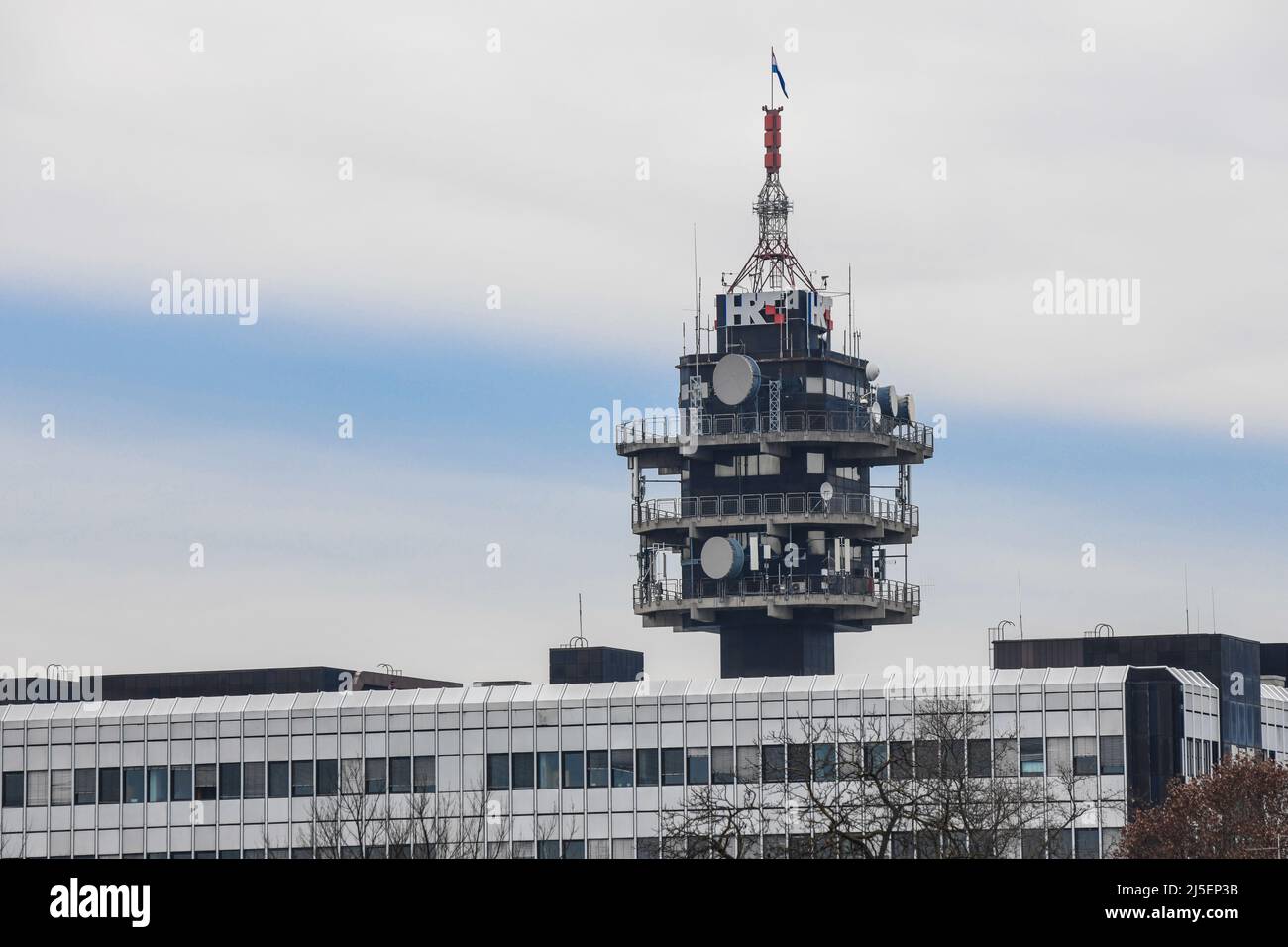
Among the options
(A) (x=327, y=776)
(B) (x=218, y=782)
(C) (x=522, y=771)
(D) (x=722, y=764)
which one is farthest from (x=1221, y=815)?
(B) (x=218, y=782)

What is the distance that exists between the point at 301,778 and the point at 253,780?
8.33 feet

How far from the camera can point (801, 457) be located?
491 ft

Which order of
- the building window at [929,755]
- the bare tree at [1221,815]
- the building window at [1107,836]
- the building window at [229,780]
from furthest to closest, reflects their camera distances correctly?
1. the building window at [229,780]
2. the building window at [1107,836]
3. the building window at [929,755]
4. the bare tree at [1221,815]

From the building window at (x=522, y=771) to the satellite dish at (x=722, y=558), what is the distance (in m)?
31.6

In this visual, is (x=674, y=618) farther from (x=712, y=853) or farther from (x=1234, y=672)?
(x=712, y=853)

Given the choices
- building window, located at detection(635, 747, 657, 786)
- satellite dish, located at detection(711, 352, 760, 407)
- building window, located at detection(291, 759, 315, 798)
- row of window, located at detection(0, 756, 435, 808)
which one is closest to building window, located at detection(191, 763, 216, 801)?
row of window, located at detection(0, 756, 435, 808)

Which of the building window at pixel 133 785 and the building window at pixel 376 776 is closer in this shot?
the building window at pixel 376 776

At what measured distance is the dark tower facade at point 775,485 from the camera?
147625mm

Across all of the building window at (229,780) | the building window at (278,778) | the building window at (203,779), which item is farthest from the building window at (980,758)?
the building window at (203,779)


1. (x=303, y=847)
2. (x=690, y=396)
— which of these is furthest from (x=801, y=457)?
(x=303, y=847)

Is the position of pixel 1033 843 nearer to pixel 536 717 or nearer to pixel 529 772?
pixel 529 772

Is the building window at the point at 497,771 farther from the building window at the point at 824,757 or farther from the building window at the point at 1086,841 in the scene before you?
the building window at the point at 1086,841
